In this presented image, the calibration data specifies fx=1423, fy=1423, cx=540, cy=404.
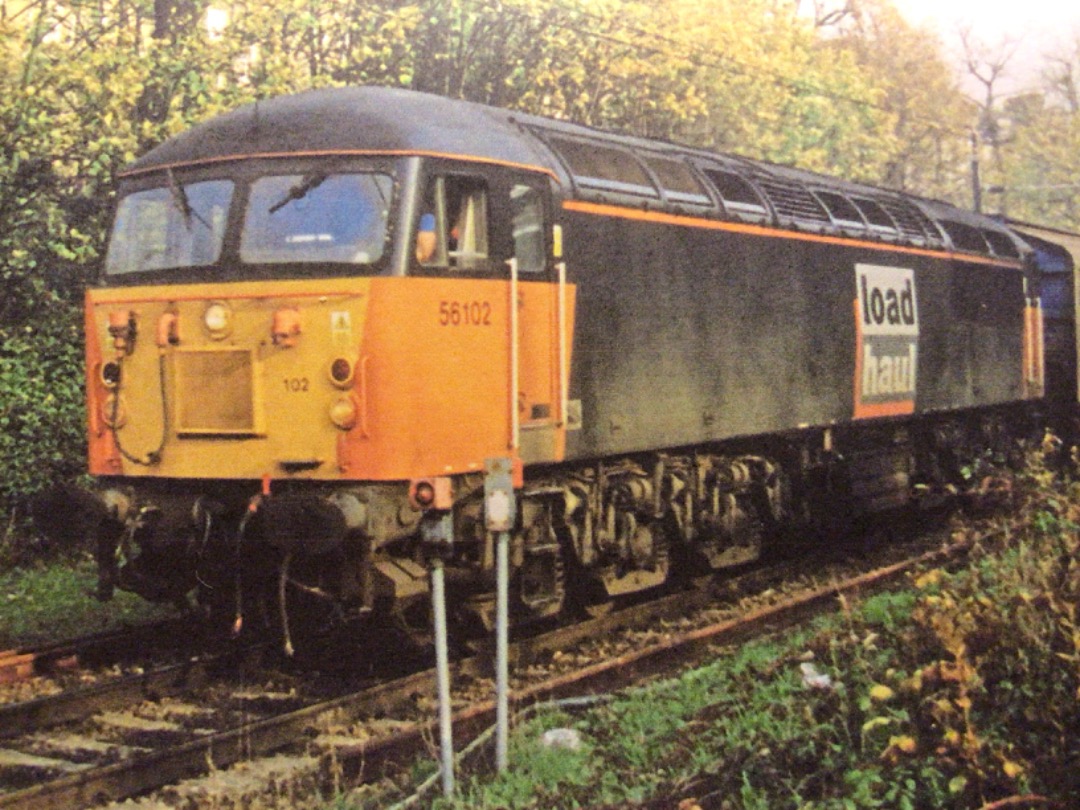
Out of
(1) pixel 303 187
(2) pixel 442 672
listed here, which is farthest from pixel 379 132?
(2) pixel 442 672

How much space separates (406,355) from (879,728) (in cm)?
354

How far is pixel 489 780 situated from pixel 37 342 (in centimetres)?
A: 970

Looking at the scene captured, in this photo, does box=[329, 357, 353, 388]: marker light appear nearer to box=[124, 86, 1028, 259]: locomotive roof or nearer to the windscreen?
the windscreen

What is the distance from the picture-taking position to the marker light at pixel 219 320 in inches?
334

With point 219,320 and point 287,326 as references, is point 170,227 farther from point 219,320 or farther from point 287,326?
point 287,326

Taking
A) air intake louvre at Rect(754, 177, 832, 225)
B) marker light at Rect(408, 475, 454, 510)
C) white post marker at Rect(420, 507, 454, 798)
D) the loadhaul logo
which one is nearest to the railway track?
white post marker at Rect(420, 507, 454, 798)

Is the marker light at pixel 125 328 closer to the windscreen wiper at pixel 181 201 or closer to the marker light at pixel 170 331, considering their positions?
the marker light at pixel 170 331

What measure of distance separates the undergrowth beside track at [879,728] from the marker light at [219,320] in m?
2.98

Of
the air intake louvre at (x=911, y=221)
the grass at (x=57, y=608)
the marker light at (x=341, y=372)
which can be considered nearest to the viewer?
the marker light at (x=341, y=372)

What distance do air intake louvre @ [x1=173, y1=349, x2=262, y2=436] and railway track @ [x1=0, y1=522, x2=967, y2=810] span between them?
61.1 inches

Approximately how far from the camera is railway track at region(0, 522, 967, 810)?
691cm

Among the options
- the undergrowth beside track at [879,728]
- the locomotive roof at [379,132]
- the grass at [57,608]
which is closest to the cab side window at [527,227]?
the locomotive roof at [379,132]

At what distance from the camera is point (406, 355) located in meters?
8.18

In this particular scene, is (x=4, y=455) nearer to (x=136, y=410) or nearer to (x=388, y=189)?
(x=136, y=410)
